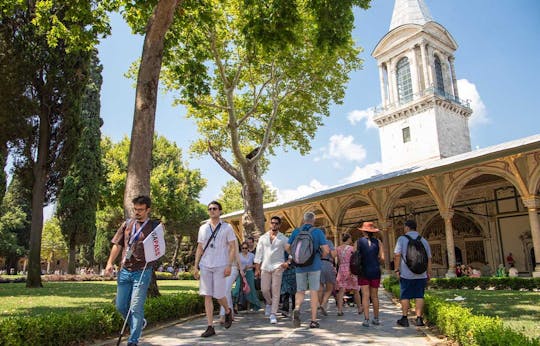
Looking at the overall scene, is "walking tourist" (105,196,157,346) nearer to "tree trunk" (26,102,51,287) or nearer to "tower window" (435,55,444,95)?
"tree trunk" (26,102,51,287)

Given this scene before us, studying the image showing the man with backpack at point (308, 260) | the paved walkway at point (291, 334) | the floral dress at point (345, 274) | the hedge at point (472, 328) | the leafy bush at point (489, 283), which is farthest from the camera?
the leafy bush at point (489, 283)

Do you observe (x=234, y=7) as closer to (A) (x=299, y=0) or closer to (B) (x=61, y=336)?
(A) (x=299, y=0)

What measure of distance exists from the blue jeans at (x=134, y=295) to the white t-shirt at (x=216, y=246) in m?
1.12

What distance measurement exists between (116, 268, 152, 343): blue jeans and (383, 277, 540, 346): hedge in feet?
10.6

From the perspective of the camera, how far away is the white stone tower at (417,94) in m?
32.9

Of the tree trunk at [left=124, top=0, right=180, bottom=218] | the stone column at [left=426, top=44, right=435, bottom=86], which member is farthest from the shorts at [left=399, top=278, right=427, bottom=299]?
the stone column at [left=426, top=44, right=435, bottom=86]

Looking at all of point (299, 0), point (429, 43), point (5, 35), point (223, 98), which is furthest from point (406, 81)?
point (5, 35)

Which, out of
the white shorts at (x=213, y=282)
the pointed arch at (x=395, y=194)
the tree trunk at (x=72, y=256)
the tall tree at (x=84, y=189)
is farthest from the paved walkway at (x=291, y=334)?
the tree trunk at (x=72, y=256)

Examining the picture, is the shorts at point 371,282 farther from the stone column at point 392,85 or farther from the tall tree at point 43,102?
the stone column at point 392,85

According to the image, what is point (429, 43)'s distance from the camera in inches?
1328

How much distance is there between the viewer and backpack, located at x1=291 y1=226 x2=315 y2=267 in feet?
19.2

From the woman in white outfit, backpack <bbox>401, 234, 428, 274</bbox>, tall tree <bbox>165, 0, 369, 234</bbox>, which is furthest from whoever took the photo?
tall tree <bbox>165, 0, 369, 234</bbox>

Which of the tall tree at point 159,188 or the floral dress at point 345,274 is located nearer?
the floral dress at point 345,274

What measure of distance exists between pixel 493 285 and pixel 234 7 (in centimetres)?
1236
